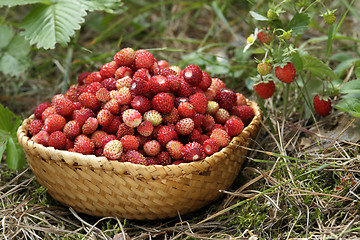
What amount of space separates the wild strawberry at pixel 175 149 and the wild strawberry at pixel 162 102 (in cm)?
14

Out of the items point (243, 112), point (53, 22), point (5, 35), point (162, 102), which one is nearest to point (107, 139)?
point (162, 102)

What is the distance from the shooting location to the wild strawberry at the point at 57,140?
4.92ft

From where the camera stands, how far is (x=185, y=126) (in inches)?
60.5

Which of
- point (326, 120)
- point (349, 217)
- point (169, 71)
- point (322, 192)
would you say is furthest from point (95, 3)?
point (349, 217)

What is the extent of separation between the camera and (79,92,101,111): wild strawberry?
1.61 m

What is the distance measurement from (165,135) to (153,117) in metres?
0.09

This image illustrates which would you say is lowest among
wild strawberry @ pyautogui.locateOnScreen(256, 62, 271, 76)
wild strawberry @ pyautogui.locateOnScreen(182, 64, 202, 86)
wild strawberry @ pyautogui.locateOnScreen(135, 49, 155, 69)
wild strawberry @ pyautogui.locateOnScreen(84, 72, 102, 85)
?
wild strawberry @ pyautogui.locateOnScreen(84, 72, 102, 85)

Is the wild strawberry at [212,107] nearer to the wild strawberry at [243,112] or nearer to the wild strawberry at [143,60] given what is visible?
the wild strawberry at [243,112]

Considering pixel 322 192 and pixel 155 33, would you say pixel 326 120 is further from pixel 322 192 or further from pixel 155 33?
pixel 155 33

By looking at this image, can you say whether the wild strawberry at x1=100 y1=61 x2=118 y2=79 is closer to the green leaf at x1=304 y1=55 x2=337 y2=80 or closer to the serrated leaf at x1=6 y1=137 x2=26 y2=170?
the serrated leaf at x1=6 y1=137 x2=26 y2=170

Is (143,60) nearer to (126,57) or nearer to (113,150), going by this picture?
(126,57)

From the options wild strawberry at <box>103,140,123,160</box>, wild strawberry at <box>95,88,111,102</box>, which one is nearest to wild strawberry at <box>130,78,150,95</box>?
wild strawberry at <box>95,88,111,102</box>

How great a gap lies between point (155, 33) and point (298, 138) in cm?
163

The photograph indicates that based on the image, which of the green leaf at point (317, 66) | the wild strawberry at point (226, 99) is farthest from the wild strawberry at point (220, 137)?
the green leaf at point (317, 66)
